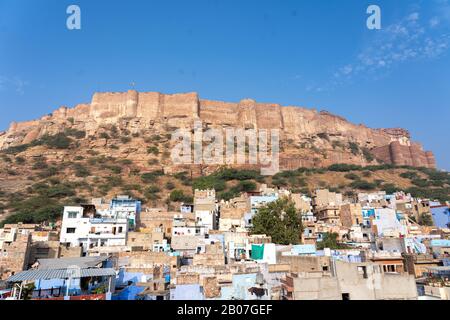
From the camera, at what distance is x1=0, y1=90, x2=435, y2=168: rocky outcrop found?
2489 inches

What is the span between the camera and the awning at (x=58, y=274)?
8.81 meters

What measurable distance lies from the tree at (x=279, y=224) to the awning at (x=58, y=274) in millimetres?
13065

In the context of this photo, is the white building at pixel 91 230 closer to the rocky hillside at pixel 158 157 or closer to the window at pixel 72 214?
the window at pixel 72 214

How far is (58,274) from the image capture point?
932cm

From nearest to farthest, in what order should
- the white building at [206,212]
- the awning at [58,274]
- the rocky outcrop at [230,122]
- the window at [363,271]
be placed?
the window at [363,271]
the awning at [58,274]
the white building at [206,212]
the rocky outcrop at [230,122]

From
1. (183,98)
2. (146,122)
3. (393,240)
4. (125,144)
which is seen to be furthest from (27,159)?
(393,240)

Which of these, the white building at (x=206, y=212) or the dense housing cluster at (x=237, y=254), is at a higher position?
the white building at (x=206, y=212)

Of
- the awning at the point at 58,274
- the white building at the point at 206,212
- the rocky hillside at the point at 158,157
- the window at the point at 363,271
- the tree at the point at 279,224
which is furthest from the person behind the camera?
the rocky hillside at the point at 158,157

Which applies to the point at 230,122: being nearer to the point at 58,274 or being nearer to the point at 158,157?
the point at 158,157

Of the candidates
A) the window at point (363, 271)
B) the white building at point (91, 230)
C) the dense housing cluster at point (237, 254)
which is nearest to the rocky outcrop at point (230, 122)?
the dense housing cluster at point (237, 254)

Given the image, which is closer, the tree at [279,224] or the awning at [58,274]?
the awning at [58,274]

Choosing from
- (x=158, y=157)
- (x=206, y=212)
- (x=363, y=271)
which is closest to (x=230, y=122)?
(x=158, y=157)
